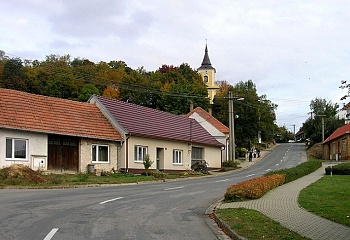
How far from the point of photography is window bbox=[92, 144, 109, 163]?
35.1 meters

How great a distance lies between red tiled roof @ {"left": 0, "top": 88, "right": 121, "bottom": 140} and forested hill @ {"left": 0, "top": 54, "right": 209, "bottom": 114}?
3006 cm

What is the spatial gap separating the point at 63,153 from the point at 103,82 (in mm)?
46314

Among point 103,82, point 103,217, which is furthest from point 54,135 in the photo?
point 103,82

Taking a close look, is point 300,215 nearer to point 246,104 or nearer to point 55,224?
point 55,224

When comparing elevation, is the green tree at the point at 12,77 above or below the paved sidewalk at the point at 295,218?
above

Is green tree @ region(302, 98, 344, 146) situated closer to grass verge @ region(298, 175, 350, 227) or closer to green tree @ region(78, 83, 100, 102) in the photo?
green tree @ region(78, 83, 100, 102)

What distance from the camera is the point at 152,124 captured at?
43.5m

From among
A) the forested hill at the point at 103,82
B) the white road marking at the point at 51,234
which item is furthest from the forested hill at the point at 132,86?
the white road marking at the point at 51,234

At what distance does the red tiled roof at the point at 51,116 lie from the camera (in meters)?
30.2

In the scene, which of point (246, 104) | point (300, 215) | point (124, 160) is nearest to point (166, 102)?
point (246, 104)

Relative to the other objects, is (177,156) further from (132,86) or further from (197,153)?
(132,86)

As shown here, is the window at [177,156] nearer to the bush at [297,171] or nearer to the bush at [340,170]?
the bush at [297,171]

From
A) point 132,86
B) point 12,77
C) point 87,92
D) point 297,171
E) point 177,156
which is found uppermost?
point 132,86

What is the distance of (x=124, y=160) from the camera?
3688cm
